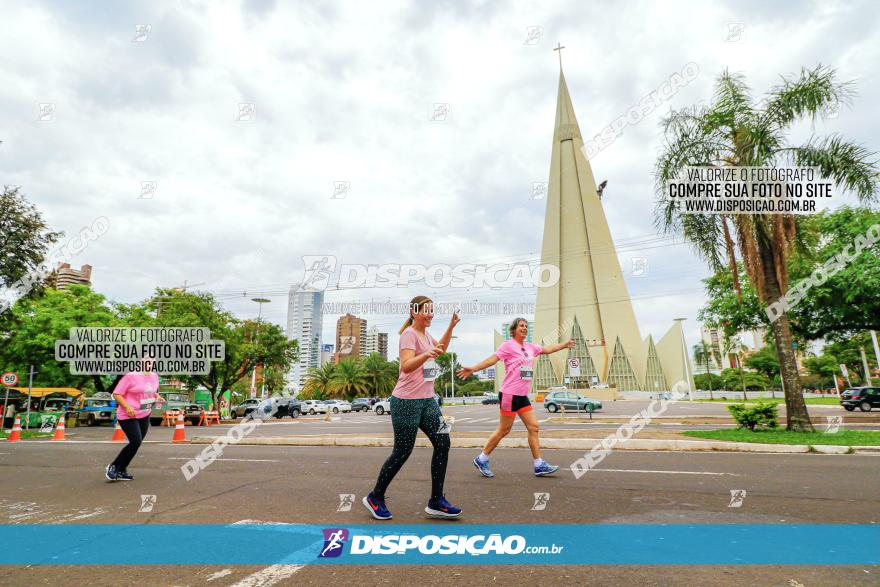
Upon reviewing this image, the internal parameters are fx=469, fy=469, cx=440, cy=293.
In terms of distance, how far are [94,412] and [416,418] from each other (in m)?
28.3

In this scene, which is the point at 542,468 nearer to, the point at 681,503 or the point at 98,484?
the point at 681,503

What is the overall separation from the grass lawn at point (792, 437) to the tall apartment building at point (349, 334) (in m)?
103

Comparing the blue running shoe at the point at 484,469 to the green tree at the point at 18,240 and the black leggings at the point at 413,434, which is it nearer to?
the black leggings at the point at 413,434

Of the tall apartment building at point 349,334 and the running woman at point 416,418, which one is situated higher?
the tall apartment building at point 349,334

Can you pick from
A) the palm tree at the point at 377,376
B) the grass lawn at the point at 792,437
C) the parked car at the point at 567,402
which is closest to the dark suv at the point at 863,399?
the parked car at the point at 567,402

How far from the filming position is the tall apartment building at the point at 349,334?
113456 mm

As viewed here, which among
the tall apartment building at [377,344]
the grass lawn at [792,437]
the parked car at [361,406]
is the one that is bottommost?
the parked car at [361,406]

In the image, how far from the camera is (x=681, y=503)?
15.2 ft

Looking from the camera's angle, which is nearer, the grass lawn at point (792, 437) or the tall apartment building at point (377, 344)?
the grass lawn at point (792, 437)

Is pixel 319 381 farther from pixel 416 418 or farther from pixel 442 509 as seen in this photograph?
pixel 416 418

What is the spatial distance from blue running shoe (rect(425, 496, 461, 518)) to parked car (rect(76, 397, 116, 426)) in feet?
90.4

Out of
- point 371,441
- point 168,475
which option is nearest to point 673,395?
point 371,441

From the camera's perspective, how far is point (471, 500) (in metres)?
4.73

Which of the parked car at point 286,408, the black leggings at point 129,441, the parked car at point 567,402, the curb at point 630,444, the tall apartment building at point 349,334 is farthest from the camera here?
the tall apartment building at point 349,334
